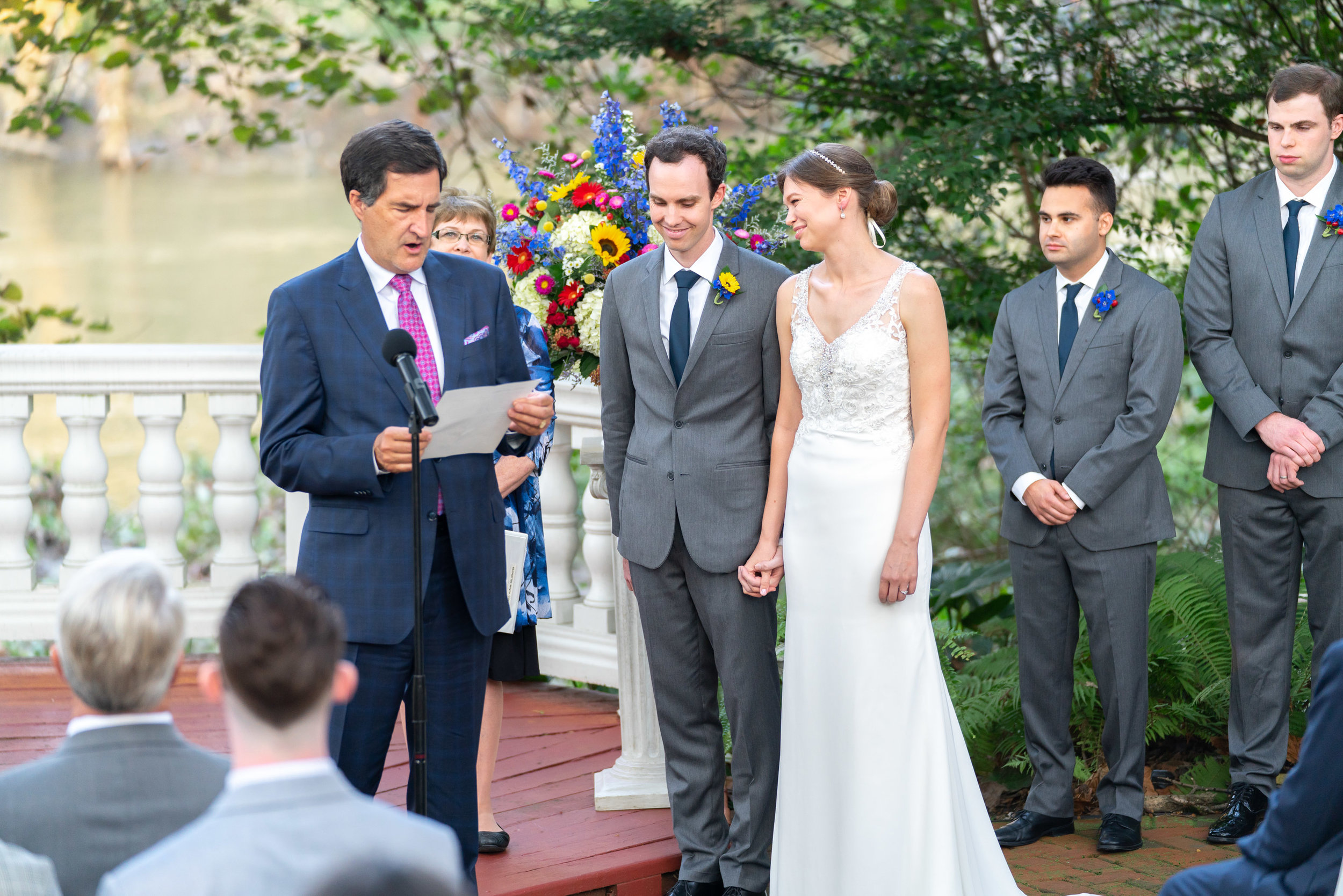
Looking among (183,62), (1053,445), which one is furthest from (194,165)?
(1053,445)

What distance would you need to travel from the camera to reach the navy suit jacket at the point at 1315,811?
232 cm

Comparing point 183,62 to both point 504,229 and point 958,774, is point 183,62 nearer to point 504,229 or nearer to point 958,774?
point 504,229

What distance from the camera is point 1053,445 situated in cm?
429

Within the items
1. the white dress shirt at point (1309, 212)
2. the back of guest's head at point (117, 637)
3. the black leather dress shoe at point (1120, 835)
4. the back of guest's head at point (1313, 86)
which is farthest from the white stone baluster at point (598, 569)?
the back of guest's head at point (117, 637)

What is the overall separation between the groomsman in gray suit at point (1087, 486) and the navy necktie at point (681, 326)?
1.22 m

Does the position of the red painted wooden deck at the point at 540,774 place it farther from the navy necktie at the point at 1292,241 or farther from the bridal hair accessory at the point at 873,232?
the navy necktie at the point at 1292,241

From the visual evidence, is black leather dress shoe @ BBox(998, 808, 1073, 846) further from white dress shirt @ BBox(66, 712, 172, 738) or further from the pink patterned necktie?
white dress shirt @ BBox(66, 712, 172, 738)

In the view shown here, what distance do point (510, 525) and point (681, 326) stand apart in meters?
0.85

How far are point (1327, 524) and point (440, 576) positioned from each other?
278 centimetres

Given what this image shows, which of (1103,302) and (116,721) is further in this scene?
(1103,302)

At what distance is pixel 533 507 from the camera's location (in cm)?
418

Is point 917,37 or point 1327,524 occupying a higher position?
point 917,37

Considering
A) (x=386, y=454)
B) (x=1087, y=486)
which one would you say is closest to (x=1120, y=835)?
(x=1087, y=486)

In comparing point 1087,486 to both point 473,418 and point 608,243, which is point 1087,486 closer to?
point 608,243
